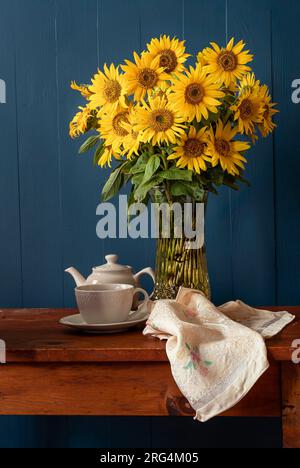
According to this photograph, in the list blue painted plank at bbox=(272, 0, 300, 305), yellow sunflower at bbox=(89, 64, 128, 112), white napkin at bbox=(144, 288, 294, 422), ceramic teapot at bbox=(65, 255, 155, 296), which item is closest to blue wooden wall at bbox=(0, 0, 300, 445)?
blue painted plank at bbox=(272, 0, 300, 305)

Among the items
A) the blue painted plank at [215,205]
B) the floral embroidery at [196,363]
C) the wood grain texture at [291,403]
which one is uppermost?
the blue painted plank at [215,205]

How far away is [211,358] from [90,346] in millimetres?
195

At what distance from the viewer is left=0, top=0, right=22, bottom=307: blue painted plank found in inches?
60.3

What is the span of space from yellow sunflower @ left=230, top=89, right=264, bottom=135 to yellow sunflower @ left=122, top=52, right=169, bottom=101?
14 centimetres

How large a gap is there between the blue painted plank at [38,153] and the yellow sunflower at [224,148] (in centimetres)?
54

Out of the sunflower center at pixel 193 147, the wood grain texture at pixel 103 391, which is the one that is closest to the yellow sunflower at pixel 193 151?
the sunflower center at pixel 193 147

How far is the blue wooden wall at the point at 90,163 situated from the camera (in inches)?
58.2

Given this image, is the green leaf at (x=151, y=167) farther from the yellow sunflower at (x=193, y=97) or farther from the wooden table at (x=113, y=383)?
the wooden table at (x=113, y=383)

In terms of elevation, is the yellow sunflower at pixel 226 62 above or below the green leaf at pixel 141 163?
above

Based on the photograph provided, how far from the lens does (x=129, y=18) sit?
58.9 inches

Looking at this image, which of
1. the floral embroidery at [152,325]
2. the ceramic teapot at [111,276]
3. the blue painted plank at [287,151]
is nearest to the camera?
the floral embroidery at [152,325]

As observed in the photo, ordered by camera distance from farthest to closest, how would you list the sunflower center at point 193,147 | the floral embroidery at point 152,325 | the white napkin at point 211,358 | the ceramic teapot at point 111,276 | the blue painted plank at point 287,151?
the blue painted plank at point 287,151 < the ceramic teapot at point 111,276 < the sunflower center at point 193,147 < the floral embroidery at point 152,325 < the white napkin at point 211,358

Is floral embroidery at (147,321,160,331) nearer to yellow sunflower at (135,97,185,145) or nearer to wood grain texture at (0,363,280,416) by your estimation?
wood grain texture at (0,363,280,416)
